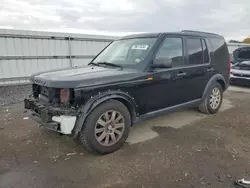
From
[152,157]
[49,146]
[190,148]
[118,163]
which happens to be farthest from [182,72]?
[49,146]

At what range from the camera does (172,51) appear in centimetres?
430

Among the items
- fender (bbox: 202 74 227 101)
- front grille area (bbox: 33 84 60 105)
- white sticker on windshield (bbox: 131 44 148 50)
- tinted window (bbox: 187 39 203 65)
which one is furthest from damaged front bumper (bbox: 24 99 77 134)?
fender (bbox: 202 74 227 101)

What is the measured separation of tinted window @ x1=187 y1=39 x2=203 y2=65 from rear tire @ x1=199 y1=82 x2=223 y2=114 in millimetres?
834

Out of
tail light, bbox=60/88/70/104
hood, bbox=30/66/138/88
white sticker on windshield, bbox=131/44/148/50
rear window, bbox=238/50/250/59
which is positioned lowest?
tail light, bbox=60/88/70/104

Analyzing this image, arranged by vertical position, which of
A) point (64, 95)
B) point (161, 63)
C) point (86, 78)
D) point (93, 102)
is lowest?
point (93, 102)

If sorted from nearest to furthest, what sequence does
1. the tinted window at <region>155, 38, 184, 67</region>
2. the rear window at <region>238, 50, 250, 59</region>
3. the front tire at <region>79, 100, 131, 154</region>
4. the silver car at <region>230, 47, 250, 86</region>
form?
the front tire at <region>79, 100, 131, 154</region>
the tinted window at <region>155, 38, 184, 67</region>
the silver car at <region>230, 47, 250, 86</region>
the rear window at <region>238, 50, 250, 59</region>

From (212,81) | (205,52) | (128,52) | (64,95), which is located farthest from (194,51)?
(64,95)

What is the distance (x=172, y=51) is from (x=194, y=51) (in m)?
0.74

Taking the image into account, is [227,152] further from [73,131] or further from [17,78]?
[17,78]

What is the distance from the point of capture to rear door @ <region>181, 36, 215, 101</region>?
4617 millimetres

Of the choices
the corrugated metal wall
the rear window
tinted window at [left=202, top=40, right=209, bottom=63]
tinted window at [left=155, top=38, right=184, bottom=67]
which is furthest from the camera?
the rear window

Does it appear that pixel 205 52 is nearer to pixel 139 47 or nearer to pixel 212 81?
pixel 212 81

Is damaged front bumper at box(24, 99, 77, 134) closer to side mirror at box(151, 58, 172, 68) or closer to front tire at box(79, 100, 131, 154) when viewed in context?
front tire at box(79, 100, 131, 154)

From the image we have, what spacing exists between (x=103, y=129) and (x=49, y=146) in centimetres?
109
